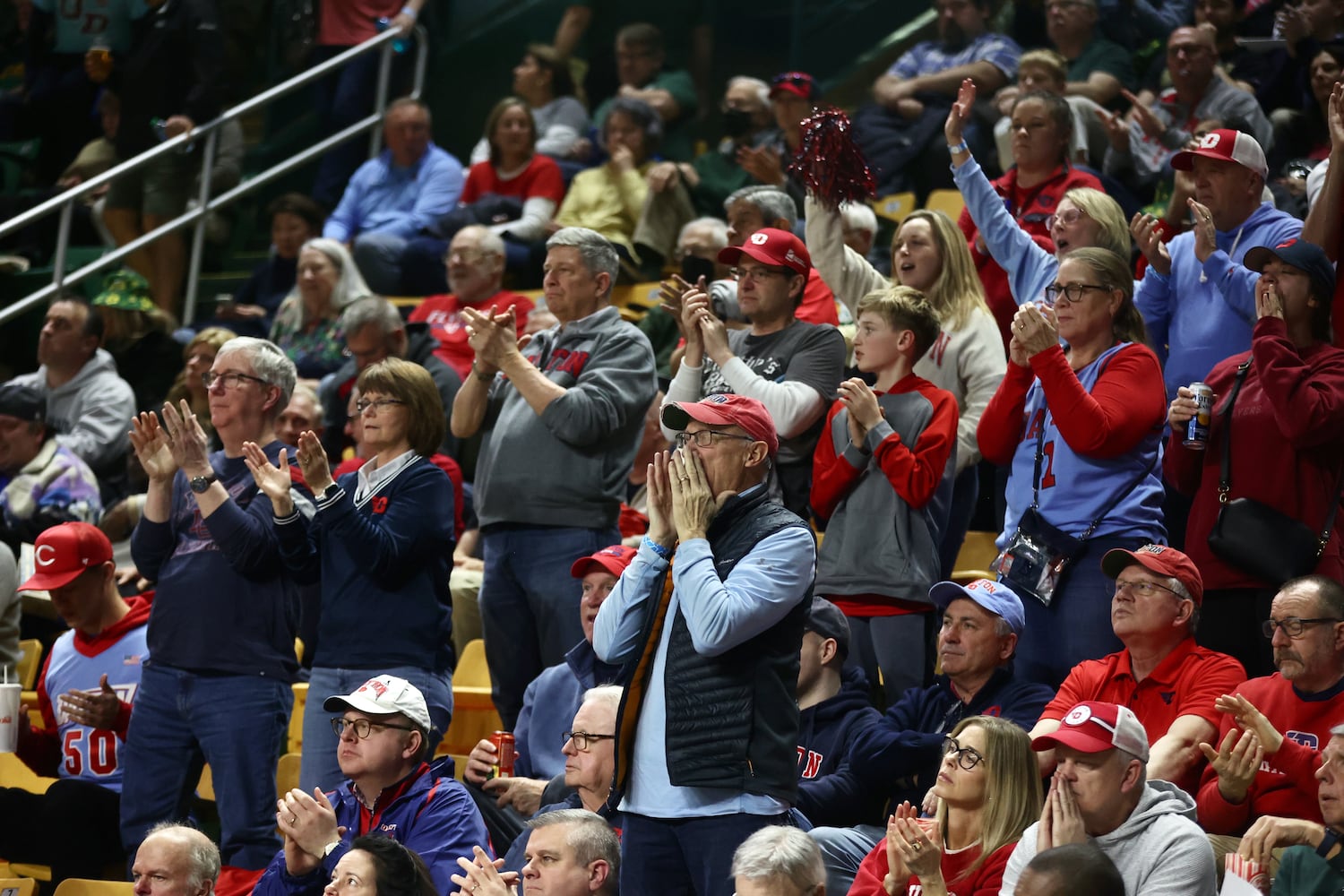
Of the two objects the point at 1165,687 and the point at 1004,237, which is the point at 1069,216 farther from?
the point at 1165,687

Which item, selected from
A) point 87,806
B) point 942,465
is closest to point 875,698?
point 942,465

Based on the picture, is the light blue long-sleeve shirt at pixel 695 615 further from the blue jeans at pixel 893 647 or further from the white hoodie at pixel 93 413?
the white hoodie at pixel 93 413

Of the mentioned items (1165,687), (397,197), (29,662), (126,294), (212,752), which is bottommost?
(29,662)

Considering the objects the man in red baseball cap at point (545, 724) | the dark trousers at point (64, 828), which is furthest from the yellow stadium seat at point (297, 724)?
the man in red baseball cap at point (545, 724)

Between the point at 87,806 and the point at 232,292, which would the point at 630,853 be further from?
the point at 232,292

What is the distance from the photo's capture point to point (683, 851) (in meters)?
4.18

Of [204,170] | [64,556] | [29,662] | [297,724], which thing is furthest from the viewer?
[204,170]

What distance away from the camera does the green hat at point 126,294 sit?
9.47 meters

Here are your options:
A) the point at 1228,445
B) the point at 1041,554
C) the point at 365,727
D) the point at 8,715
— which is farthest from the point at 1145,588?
the point at 8,715

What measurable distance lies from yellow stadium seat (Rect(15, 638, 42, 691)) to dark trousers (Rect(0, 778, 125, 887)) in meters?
1.28

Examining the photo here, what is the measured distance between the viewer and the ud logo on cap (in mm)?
4168

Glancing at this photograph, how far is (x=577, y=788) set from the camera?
5.18 meters

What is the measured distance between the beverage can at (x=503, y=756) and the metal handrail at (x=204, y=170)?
4560 mm

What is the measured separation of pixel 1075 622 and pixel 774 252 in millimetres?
1556
